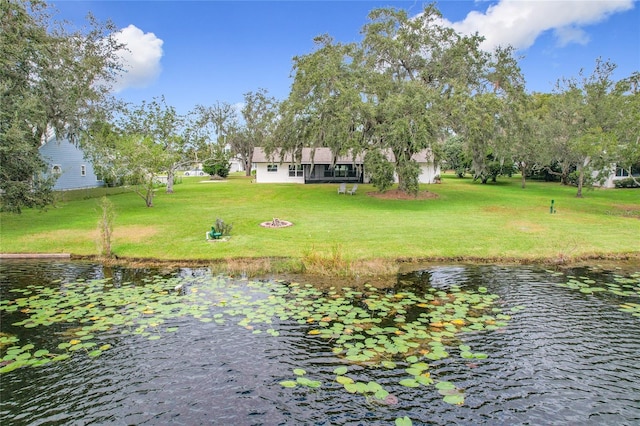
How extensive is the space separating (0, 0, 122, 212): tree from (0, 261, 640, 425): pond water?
7208 mm

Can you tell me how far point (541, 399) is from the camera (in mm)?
5391

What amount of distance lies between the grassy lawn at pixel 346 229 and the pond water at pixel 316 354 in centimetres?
343

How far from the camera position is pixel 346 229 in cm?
1708

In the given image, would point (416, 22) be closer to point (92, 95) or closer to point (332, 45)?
point (332, 45)

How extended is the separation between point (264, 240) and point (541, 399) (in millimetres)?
11061

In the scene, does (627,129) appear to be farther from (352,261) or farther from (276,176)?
(276,176)

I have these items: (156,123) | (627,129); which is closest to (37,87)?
(156,123)

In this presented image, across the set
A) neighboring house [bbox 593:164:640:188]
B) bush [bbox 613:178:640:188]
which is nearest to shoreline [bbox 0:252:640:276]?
bush [bbox 613:178:640:188]

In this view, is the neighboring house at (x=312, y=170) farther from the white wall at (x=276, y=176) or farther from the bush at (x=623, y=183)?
the bush at (x=623, y=183)

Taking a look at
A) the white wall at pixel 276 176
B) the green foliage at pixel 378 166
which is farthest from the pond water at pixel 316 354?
the white wall at pixel 276 176

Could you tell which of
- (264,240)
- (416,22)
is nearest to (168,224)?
(264,240)

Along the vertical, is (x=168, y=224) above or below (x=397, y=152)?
below

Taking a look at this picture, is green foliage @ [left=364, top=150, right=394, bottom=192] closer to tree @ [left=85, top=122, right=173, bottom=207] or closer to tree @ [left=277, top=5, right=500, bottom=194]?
tree @ [left=277, top=5, right=500, bottom=194]

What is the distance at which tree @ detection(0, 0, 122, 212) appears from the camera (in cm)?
1516
